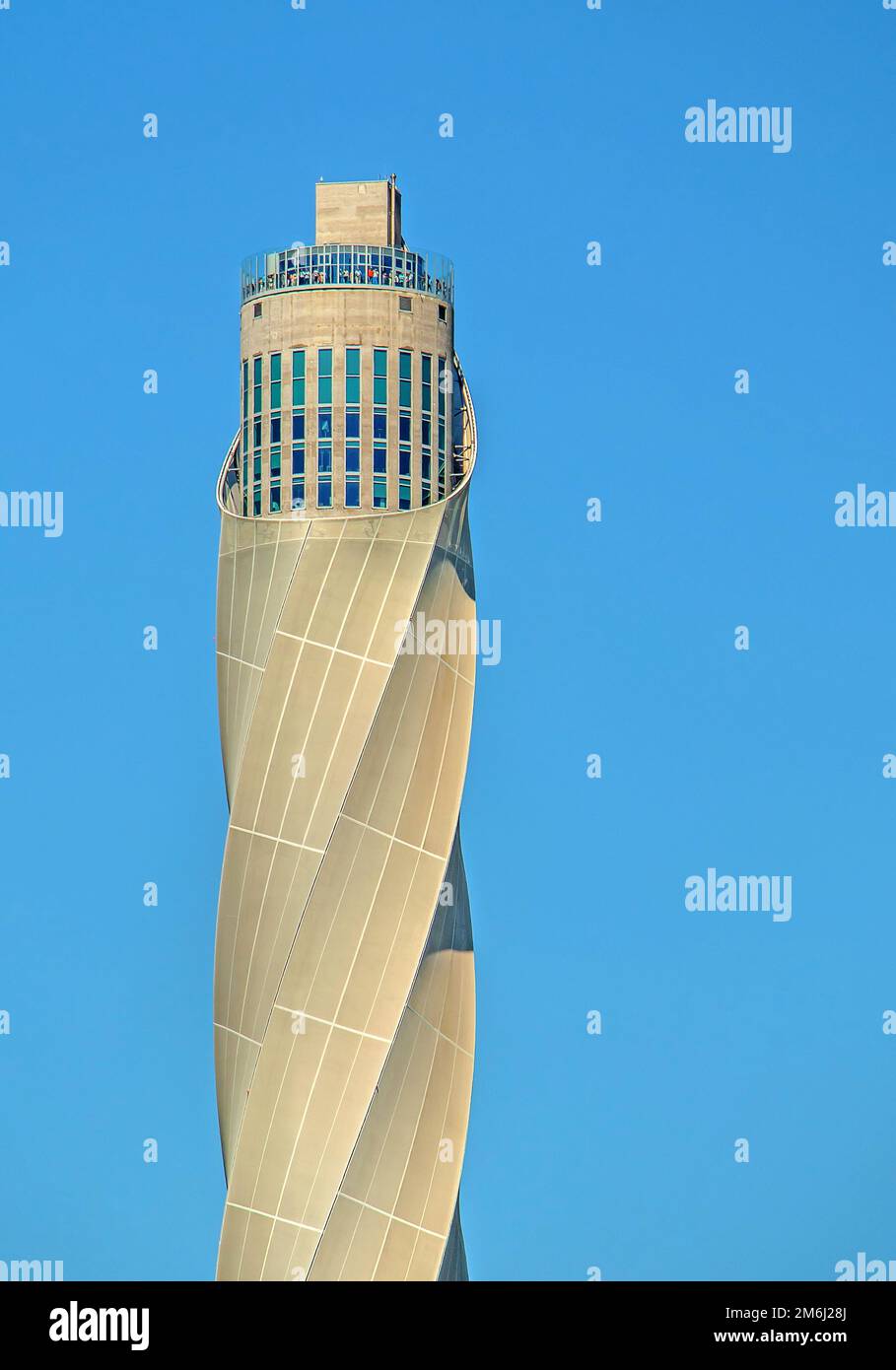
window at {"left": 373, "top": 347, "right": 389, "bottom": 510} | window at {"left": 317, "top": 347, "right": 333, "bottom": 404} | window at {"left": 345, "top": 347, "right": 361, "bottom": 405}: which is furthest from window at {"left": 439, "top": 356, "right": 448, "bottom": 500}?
window at {"left": 317, "top": 347, "right": 333, "bottom": 404}

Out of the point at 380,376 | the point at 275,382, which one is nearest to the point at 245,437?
the point at 275,382

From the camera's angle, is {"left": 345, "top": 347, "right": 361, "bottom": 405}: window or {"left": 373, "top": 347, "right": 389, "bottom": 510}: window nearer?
{"left": 373, "top": 347, "right": 389, "bottom": 510}: window

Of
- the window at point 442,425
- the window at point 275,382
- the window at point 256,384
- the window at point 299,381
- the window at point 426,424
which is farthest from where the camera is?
the window at point 256,384

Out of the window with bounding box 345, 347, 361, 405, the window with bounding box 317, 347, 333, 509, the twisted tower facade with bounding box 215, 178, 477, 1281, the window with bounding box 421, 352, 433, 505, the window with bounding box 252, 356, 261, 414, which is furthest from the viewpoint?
the window with bounding box 252, 356, 261, 414

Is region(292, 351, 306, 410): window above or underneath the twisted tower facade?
above

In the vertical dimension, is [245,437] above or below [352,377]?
below

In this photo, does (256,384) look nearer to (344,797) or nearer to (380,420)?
(380,420)

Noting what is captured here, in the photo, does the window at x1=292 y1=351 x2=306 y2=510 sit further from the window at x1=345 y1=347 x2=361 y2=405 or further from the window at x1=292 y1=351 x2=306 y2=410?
the window at x1=345 y1=347 x2=361 y2=405

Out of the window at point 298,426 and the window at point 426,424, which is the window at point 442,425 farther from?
the window at point 298,426

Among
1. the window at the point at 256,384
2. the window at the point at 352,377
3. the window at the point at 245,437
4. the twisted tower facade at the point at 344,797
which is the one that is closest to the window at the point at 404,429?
the twisted tower facade at the point at 344,797
